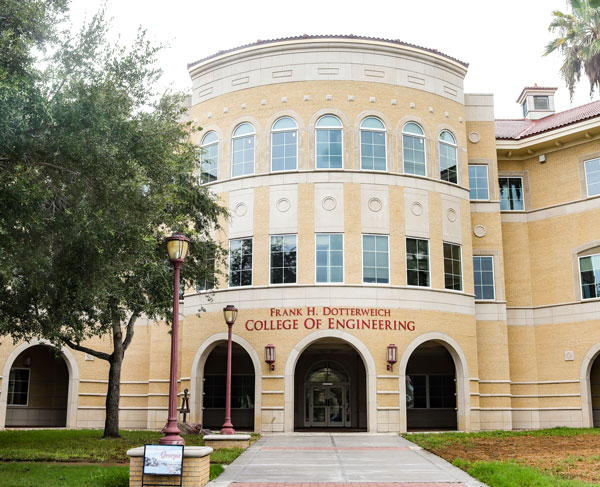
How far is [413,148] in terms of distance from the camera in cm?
2703

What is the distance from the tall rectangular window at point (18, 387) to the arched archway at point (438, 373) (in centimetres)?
1720

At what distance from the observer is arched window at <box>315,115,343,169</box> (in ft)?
86.2

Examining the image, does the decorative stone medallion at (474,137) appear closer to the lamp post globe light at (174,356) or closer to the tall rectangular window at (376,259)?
the tall rectangular window at (376,259)

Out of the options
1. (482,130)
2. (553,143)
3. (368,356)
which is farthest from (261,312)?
(553,143)

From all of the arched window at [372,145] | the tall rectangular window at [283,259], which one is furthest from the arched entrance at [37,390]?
the arched window at [372,145]

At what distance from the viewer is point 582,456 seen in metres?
15.8

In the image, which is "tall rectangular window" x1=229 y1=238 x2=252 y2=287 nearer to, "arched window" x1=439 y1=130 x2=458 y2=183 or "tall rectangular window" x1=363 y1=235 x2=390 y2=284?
"tall rectangular window" x1=363 y1=235 x2=390 y2=284

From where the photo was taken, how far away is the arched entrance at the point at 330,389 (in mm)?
30312

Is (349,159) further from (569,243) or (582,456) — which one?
(582,456)

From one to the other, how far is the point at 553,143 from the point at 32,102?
23142mm

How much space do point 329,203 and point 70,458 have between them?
13305mm

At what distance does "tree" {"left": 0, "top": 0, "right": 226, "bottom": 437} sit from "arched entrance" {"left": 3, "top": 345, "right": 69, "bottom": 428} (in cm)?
1735

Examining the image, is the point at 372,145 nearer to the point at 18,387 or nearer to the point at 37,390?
the point at 37,390

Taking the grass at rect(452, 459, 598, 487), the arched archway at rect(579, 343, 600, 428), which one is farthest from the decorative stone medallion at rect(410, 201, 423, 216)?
the grass at rect(452, 459, 598, 487)
